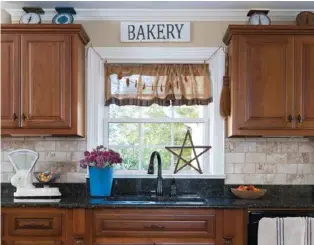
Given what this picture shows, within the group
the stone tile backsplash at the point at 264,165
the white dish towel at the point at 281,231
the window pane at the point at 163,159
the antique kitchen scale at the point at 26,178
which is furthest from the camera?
the window pane at the point at 163,159

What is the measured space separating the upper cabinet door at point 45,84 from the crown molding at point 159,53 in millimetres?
471

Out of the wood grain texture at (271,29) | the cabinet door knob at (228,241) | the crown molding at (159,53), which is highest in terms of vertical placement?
the wood grain texture at (271,29)

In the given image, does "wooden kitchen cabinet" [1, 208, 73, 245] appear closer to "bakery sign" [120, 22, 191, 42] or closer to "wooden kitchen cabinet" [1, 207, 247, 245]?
"wooden kitchen cabinet" [1, 207, 247, 245]

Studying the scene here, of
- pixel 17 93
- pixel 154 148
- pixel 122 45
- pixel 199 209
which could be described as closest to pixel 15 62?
pixel 17 93

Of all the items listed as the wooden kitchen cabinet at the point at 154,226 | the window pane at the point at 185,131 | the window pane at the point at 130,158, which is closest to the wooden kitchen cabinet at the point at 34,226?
the wooden kitchen cabinet at the point at 154,226

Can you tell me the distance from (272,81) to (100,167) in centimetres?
144

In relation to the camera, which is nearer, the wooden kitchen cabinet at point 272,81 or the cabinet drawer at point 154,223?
the cabinet drawer at point 154,223

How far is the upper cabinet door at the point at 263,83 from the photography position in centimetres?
369

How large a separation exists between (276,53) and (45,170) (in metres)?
2.03

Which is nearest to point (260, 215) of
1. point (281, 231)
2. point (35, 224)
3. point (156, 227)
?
point (281, 231)

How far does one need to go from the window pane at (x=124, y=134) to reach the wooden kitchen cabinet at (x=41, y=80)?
522 mm

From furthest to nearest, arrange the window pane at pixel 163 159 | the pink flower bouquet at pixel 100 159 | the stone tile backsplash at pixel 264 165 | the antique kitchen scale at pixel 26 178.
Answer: the window pane at pixel 163 159
the stone tile backsplash at pixel 264 165
the pink flower bouquet at pixel 100 159
the antique kitchen scale at pixel 26 178

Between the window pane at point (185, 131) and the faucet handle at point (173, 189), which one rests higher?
the window pane at point (185, 131)

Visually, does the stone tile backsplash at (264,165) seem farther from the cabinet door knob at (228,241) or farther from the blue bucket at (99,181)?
the blue bucket at (99,181)
